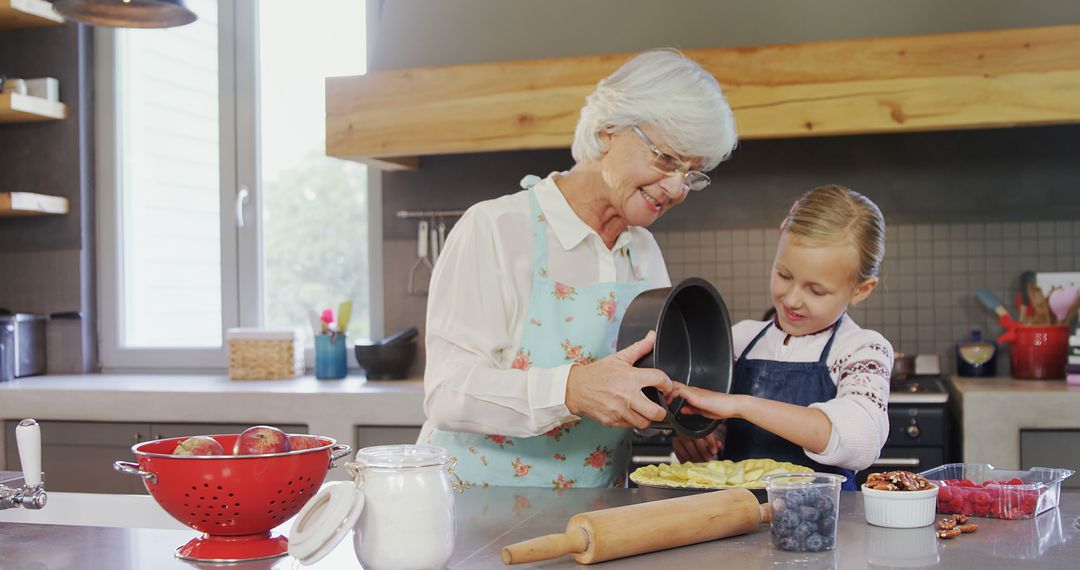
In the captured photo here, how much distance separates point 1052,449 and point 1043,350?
0.40 meters

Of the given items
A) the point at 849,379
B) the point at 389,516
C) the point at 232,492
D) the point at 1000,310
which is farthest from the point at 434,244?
the point at 389,516

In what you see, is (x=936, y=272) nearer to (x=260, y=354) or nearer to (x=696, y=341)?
(x=696, y=341)

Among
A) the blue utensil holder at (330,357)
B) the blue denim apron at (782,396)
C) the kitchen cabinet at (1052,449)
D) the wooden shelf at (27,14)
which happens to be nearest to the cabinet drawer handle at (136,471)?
the blue denim apron at (782,396)

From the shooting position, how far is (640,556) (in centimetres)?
122

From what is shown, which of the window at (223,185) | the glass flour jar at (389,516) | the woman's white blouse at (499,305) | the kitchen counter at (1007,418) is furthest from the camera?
the window at (223,185)

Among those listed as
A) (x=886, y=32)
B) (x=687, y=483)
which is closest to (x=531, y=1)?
(x=886, y=32)

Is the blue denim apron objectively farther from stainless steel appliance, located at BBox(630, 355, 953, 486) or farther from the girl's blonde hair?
stainless steel appliance, located at BBox(630, 355, 953, 486)

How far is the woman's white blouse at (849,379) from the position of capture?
5.18ft

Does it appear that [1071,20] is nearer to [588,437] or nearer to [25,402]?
[588,437]

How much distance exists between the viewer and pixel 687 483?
1.46 meters

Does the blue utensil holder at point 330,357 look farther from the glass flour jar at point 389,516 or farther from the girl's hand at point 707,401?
the glass flour jar at point 389,516

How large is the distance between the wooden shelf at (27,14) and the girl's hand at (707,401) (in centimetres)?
324

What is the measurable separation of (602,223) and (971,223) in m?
2.02

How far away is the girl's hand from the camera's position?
154 centimetres
